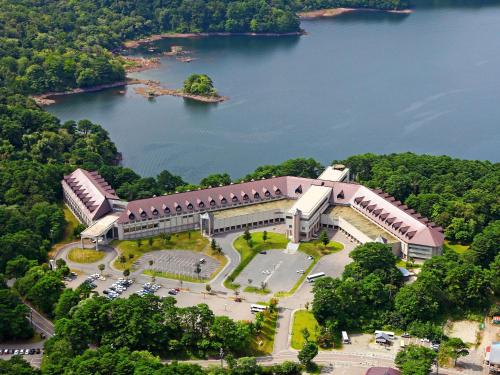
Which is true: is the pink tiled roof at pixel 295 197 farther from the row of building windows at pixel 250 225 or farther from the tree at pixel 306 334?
the tree at pixel 306 334

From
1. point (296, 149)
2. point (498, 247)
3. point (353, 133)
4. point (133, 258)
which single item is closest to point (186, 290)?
point (133, 258)

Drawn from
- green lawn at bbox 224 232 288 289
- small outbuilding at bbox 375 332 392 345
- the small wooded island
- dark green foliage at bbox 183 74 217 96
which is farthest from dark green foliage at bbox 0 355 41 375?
dark green foliage at bbox 183 74 217 96

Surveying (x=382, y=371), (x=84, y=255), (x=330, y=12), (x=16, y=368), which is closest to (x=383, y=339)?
(x=382, y=371)

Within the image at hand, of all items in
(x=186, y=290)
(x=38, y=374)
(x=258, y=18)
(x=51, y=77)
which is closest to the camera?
(x=38, y=374)

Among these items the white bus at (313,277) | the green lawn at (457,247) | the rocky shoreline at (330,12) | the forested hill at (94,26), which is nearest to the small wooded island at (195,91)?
the forested hill at (94,26)

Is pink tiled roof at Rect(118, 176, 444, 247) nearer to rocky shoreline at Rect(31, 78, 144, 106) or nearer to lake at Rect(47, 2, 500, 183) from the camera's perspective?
lake at Rect(47, 2, 500, 183)

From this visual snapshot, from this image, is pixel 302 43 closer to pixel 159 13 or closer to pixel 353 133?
pixel 159 13
